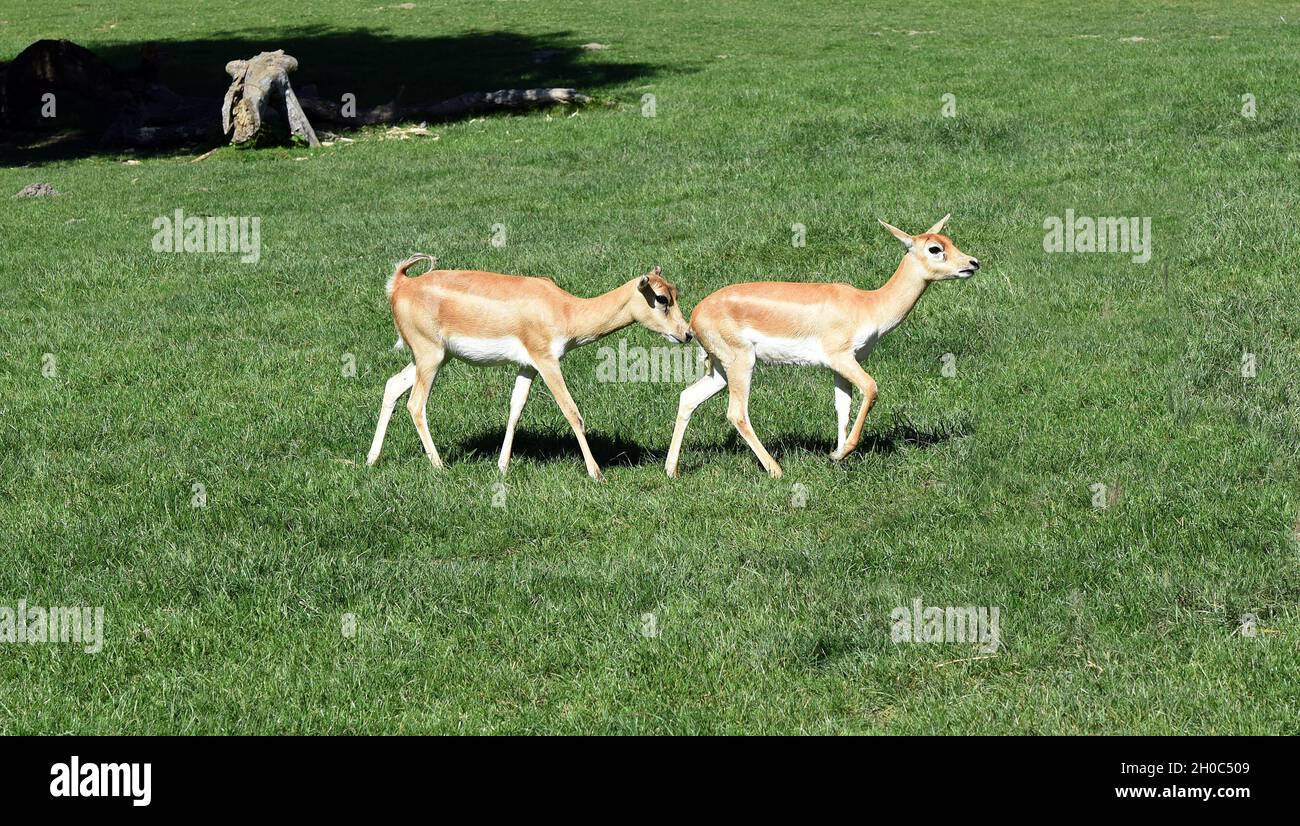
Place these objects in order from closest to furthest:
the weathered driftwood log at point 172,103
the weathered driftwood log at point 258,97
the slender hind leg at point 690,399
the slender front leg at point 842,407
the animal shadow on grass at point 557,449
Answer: the slender hind leg at point 690,399
the slender front leg at point 842,407
the animal shadow on grass at point 557,449
the weathered driftwood log at point 258,97
the weathered driftwood log at point 172,103

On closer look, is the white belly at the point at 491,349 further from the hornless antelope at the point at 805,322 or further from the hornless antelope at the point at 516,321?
the hornless antelope at the point at 805,322

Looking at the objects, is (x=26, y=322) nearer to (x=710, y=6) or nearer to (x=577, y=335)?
(x=577, y=335)

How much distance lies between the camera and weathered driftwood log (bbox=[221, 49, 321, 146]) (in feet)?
87.2

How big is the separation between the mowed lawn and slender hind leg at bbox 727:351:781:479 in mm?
326

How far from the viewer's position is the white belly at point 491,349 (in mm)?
10258

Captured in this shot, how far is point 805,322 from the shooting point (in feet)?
33.0

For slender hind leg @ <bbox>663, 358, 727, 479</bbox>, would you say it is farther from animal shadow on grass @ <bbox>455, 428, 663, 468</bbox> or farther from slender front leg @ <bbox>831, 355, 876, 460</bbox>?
slender front leg @ <bbox>831, 355, 876, 460</bbox>

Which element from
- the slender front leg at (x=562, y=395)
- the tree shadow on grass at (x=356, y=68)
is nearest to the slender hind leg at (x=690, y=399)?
the slender front leg at (x=562, y=395)

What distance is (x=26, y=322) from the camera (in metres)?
15.5

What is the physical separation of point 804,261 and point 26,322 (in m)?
9.04

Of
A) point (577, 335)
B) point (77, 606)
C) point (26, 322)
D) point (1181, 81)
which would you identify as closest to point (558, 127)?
point (1181, 81)

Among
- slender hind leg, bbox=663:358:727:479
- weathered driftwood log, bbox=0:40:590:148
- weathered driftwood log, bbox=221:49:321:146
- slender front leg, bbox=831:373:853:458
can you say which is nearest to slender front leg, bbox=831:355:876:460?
slender front leg, bbox=831:373:853:458

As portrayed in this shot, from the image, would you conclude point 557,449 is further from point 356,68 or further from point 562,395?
point 356,68

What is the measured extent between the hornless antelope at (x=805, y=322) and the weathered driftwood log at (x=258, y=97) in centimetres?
1897
